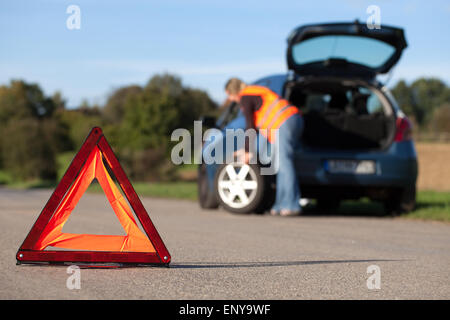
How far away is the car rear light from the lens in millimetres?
8977

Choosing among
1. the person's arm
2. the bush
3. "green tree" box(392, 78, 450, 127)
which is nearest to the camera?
the person's arm

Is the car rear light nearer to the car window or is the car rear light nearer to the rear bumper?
the rear bumper

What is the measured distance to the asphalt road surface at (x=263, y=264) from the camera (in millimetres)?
3811

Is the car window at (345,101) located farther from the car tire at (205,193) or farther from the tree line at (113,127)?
the tree line at (113,127)

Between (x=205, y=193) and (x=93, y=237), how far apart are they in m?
5.49

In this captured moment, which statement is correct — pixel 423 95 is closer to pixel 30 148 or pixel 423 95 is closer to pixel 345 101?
pixel 30 148

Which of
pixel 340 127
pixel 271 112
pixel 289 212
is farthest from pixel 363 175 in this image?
pixel 271 112

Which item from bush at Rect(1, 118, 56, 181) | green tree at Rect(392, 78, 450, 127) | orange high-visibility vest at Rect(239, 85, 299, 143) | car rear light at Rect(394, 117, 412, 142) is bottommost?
green tree at Rect(392, 78, 450, 127)

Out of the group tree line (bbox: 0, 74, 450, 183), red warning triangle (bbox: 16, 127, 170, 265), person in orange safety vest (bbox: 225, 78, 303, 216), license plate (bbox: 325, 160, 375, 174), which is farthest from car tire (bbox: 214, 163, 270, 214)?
tree line (bbox: 0, 74, 450, 183)

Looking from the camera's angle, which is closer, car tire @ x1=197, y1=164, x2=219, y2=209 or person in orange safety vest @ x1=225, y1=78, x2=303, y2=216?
person in orange safety vest @ x1=225, y1=78, x2=303, y2=216

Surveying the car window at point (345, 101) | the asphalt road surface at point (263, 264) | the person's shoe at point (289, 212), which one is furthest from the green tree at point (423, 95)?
the asphalt road surface at point (263, 264)

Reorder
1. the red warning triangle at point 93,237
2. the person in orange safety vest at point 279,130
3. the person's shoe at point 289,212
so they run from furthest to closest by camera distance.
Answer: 1. the person's shoe at point 289,212
2. the person in orange safety vest at point 279,130
3. the red warning triangle at point 93,237

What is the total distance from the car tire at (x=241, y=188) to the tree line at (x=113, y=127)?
27.2 meters
